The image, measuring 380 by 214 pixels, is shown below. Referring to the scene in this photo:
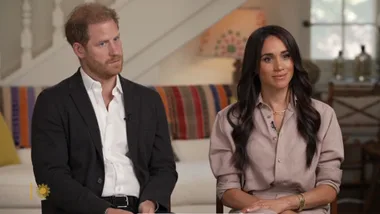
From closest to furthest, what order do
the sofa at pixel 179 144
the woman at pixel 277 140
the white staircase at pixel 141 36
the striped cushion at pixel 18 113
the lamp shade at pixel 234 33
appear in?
1. the woman at pixel 277 140
2. the sofa at pixel 179 144
3. the striped cushion at pixel 18 113
4. the white staircase at pixel 141 36
5. the lamp shade at pixel 234 33

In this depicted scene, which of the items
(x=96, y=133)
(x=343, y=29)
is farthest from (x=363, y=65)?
(x=96, y=133)

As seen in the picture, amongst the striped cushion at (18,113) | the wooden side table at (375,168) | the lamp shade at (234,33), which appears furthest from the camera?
the lamp shade at (234,33)

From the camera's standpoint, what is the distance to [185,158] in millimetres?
4285

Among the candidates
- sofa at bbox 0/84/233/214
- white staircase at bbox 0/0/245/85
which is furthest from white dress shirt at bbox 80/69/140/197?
white staircase at bbox 0/0/245/85

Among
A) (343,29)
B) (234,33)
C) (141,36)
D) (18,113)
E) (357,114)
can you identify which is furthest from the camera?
(343,29)

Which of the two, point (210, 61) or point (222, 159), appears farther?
point (210, 61)

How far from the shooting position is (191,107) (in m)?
4.32

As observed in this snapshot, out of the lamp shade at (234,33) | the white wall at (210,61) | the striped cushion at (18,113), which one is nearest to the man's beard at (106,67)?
the striped cushion at (18,113)

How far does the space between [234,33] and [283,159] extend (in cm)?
331

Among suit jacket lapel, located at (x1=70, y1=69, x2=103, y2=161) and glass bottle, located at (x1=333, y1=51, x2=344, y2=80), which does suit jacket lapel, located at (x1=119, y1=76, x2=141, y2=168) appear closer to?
suit jacket lapel, located at (x1=70, y1=69, x2=103, y2=161)

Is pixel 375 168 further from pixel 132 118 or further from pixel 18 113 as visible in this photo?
pixel 132 118

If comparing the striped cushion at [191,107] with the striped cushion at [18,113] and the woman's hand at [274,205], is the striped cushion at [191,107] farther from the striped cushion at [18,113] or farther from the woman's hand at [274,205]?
the woman's hand at [274,205]

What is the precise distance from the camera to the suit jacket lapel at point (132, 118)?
2486 mm

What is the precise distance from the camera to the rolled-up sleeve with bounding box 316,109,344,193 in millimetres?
2467
